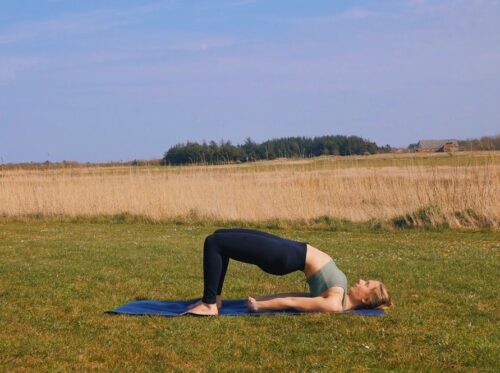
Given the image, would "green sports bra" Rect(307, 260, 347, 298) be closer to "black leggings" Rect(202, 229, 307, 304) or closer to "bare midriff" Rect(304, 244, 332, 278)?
"bare midriff" Rect(304, 244, 332, 278)

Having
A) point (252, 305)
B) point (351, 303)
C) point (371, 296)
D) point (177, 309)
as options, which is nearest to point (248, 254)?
point (252, 305)

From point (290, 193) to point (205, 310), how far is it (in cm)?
1445

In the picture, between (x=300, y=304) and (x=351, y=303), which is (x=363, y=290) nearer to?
(x=351, y=303)

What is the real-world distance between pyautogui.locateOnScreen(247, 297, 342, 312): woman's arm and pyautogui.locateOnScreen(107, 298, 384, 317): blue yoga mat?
2.2 inches

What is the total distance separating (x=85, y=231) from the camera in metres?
18.6

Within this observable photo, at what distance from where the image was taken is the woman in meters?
7.15

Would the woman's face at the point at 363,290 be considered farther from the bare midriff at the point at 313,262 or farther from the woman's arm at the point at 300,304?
the bare midriff at the point at 313,262

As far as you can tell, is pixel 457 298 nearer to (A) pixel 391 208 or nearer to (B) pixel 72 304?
(B) pixel 72 304

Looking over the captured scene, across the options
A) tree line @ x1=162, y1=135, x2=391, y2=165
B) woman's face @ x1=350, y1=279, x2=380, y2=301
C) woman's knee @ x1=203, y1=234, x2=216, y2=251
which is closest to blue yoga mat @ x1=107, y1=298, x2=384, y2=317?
woman's face @ x1=350, y1=279, x2=380, y2=301

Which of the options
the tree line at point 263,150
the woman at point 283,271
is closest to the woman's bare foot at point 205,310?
the woman at point 283,271

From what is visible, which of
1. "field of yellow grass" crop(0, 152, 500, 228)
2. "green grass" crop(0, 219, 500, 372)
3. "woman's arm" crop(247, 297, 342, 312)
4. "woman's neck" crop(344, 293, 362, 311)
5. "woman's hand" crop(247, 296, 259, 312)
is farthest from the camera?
"field of yellow grass" crop(0, 152, 500, 228)

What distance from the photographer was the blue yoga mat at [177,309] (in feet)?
23.4

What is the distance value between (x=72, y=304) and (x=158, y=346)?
2.13 meters

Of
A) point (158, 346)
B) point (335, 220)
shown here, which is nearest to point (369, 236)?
point (335, 220)
